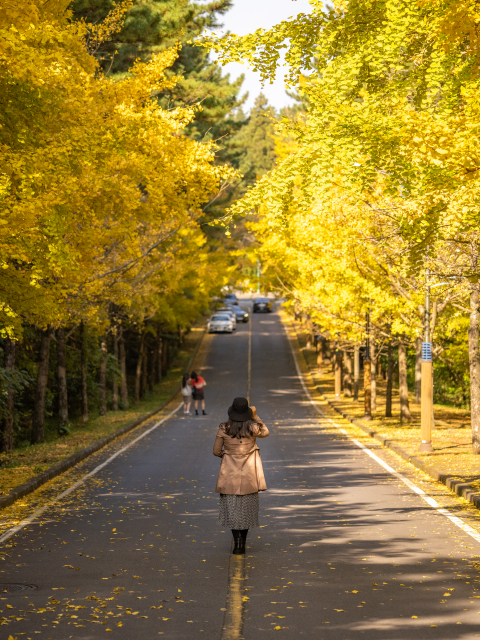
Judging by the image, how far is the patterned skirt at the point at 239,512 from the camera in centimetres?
936

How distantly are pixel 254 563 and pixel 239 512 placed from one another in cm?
67

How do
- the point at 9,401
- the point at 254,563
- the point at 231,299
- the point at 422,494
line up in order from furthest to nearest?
the point at 231,299 < the point at 9,401 < the point at 422,494 < the point at 254,563

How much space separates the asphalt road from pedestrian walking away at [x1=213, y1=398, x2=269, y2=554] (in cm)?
34

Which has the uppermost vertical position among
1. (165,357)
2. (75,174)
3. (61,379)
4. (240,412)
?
(75,174)

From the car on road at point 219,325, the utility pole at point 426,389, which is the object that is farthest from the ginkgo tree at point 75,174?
the car on road at point 219,325

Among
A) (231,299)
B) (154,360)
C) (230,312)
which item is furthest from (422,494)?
(231,299)

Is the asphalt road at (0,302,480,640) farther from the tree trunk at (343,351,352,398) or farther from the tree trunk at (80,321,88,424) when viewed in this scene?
the tree trunk at (343,351,352,398)

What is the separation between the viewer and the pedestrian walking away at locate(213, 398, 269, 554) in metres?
9.41

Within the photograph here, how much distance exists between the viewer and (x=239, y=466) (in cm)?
958

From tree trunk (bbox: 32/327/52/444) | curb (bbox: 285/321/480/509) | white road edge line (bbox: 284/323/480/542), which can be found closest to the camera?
white road edge line (bbox: 284/323/480/542)

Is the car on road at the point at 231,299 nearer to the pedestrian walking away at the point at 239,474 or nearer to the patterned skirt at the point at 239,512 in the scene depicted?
the pedestrian walking away at the point at 239,474

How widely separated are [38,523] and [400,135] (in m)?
7.21

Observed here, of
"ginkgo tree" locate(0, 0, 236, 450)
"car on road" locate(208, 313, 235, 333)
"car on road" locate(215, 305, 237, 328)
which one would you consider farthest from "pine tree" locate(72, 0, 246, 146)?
"car on road" locate(215, 305, 237, 328)

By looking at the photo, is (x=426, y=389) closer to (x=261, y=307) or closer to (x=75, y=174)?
(x=75, y=174)
